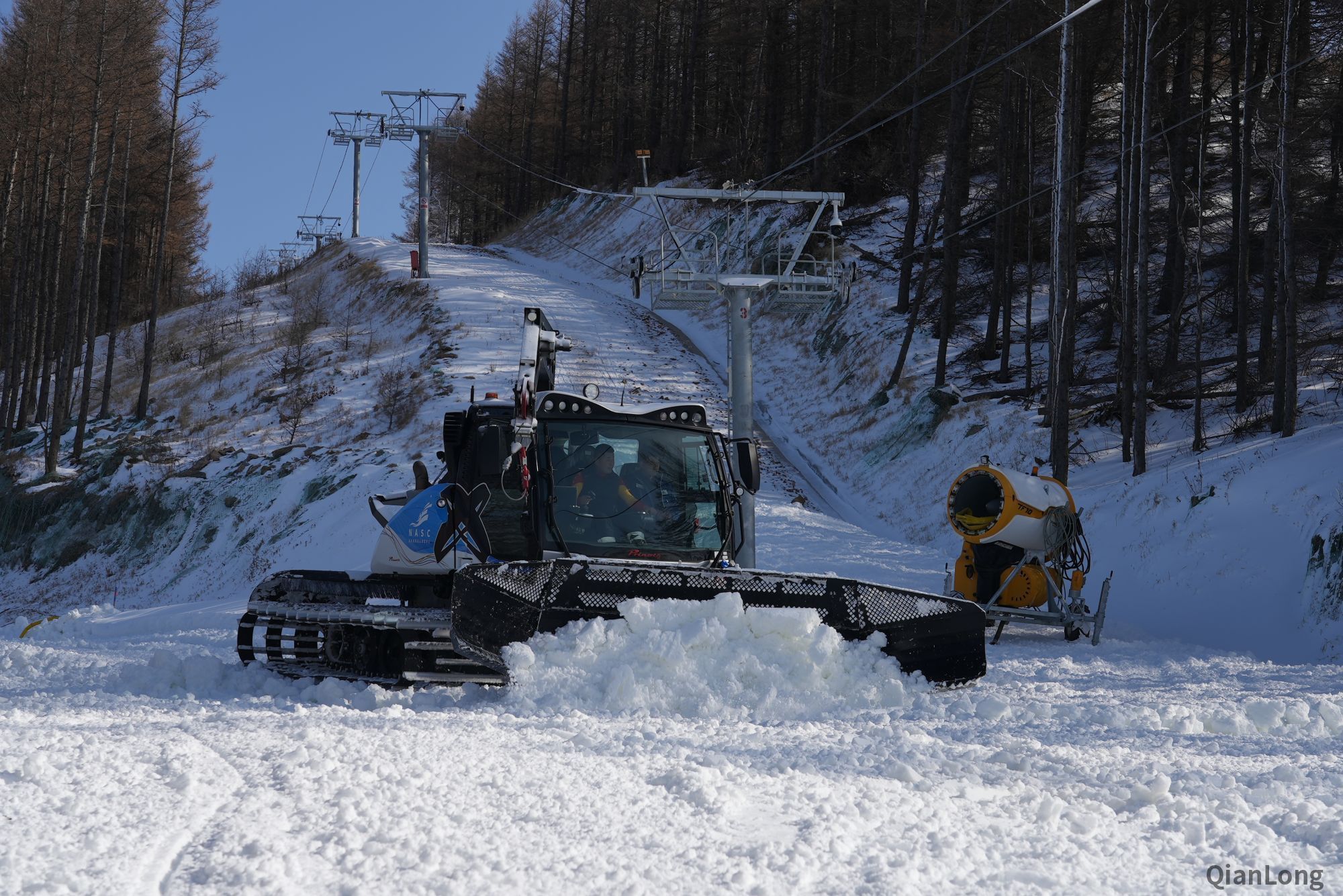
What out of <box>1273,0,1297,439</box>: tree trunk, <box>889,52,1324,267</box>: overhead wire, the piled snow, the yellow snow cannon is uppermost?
<box>889,52,1324,267</box>: overhead wire

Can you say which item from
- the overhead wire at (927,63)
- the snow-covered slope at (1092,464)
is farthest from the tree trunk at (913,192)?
the snow-covered slope at (1092,464)

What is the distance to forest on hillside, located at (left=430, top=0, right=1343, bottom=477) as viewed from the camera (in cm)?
1977

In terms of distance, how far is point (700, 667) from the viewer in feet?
22.3

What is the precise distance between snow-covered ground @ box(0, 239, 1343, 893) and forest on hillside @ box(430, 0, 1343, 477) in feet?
28.7

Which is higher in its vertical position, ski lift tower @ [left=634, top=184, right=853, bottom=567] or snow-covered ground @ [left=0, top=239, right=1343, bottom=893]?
ski lift tower @ [left=634, top=184, right=853, bottom=567]

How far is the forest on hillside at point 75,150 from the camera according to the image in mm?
31062

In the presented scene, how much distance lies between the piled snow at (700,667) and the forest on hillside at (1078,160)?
8.73m

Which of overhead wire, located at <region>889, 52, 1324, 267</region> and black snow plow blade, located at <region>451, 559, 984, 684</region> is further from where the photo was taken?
overhead wire, located at <region>889, 52, 1324, 267</region>

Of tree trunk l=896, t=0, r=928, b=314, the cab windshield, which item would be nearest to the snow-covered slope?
tree trunk l=896, t=0, r=928, b=314

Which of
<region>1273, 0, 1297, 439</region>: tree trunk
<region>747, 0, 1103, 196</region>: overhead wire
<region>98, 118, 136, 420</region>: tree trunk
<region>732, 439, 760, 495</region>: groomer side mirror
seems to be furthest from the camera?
<region>98, 118, 136, 420</region>: tree trunk

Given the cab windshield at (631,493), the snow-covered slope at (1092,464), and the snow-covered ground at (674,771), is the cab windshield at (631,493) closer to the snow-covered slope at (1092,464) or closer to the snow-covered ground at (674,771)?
the snow-covered ground at (674,771)

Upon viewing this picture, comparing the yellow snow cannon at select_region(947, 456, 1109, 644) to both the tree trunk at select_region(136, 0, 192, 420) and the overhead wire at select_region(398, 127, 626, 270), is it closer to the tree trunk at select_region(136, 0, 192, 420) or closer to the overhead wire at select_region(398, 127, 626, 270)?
the tree trunk at select_region(136, 0, 192, 420)

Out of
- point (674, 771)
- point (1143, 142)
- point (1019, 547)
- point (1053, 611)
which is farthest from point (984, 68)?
point (674, 771)

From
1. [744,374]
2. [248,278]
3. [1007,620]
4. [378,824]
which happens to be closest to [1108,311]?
[744,374]
